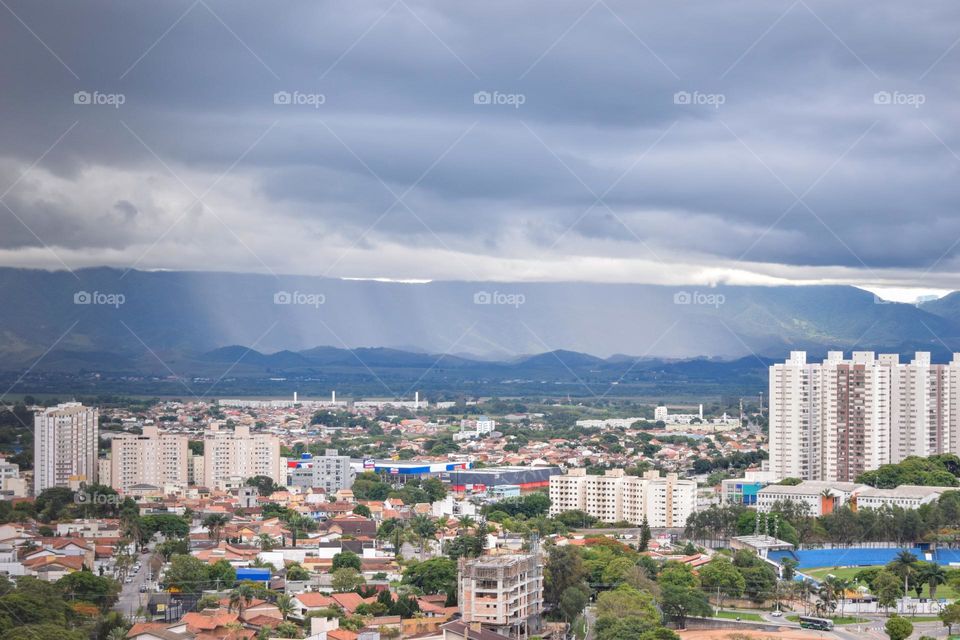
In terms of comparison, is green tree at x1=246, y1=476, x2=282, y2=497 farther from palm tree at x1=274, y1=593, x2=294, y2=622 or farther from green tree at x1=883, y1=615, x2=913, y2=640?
green tree at x1=883, y1=615, x2=913, y2=640

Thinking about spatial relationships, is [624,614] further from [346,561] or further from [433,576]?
[346,561]

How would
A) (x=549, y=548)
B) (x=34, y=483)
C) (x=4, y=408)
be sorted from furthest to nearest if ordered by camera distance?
(x=4, y=408)
(x=34, y=483)
(x=549, y=548)

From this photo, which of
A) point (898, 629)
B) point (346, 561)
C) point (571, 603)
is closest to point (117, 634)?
point (571, 603)

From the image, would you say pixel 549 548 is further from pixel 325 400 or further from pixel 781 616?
pixel 325 400

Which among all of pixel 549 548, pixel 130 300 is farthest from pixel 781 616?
pixel 130 300

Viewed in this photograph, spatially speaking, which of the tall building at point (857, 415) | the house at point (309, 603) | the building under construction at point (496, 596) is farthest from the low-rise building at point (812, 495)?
the house at point (309, 603)
